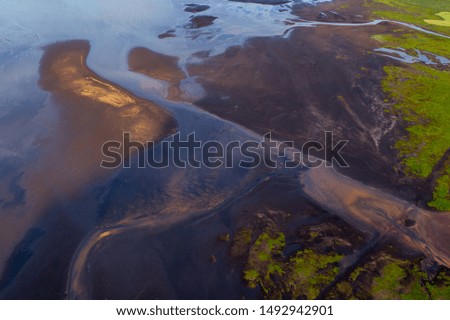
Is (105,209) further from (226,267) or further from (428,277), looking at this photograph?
(428,277)

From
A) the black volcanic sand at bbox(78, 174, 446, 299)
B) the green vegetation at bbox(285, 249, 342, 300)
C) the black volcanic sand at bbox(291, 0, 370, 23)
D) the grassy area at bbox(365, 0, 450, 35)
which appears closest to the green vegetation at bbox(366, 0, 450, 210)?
the grassy area at bbox(365, 0, 450, 35)

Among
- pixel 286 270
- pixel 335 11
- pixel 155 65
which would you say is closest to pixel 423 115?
pixel 286 270

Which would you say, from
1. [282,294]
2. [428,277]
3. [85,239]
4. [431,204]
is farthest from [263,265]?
[431,204]

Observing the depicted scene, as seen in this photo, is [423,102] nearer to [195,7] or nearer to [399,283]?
[399,283]

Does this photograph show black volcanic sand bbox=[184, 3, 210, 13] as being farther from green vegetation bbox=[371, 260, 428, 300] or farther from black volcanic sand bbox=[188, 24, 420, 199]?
green vegetation bbox=[371, 260, 428, 300]

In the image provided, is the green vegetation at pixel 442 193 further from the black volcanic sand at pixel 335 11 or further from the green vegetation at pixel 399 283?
the black volcanic sand at pixel 335 11
